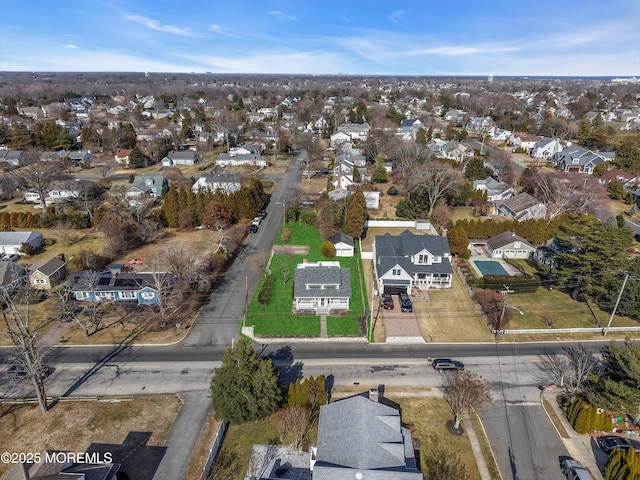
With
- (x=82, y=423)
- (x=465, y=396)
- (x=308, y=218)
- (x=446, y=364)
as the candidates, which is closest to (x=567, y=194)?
(x=308, y=218)

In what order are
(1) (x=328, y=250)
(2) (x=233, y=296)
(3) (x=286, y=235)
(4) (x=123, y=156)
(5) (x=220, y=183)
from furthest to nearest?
(4) (x=123, y=156), (5) (x=220, y=183), (3) (x=286, y=235), (1) (x=328, y=250), (2) (x=233, y=296)

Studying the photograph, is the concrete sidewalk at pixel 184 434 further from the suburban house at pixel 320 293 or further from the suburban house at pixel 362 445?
the suburban house at pixel 320 293

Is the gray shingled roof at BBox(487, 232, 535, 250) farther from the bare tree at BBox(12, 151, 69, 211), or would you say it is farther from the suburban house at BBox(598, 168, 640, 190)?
the bare tree at BBox(12, 151, 69, 211)

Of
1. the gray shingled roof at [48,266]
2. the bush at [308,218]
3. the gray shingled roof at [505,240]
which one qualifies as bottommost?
the gray shingled roof at [48,266]

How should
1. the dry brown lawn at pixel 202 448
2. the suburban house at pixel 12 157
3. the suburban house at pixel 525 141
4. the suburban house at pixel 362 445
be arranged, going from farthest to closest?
1. the suburban house at pixel 525 141
2. the suburban house at pixel 12 157
3. the dry brown lawn at pixel 202 448
4. the suburban house at pixel 362 445

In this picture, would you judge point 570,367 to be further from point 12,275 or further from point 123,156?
point 123,156

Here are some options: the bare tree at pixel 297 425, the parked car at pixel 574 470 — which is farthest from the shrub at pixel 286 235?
the parked car at pixel 574 470

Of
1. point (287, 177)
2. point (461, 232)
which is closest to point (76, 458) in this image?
point (461, 232)
